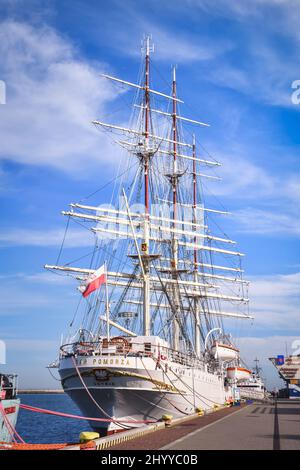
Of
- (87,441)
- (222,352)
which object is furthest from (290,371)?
(87,441)

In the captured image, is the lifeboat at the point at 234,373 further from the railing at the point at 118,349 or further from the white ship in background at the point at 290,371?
the railing at the point at 118,349

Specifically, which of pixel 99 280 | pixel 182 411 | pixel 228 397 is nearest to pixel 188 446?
pixel 99 280

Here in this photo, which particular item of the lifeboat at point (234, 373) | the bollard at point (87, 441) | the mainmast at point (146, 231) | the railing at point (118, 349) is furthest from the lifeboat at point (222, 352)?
the bollard at point (87, 441)

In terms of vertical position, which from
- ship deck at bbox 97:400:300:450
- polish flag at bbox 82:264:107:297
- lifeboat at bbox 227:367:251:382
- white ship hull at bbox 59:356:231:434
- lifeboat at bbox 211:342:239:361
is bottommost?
ship deck at bbox 97:400:300:450

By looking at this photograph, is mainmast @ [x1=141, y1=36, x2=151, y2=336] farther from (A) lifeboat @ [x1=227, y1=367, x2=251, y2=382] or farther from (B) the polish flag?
(A) lifeboat @ [x1=227, y1=367, x2=251, y2=382]

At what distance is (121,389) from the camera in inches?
1221

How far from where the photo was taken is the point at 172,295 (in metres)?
56.8

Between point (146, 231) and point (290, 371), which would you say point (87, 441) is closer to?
point (146, 231)

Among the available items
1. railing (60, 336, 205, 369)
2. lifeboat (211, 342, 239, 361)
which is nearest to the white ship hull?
railing (60, 336, 205, 369)

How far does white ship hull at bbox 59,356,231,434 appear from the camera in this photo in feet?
102

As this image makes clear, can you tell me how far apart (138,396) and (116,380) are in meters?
1.69
